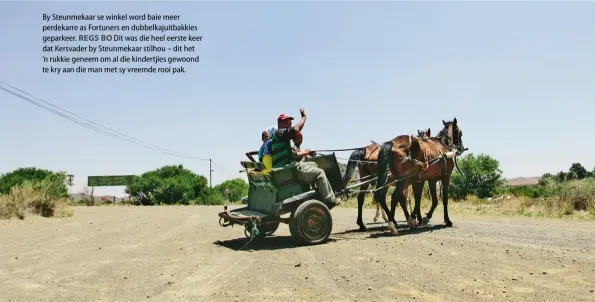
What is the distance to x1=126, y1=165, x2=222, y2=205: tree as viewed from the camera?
49438mm

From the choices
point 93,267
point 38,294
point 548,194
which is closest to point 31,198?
point 93,267

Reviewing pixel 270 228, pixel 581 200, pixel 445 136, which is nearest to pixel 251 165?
pixel 270 228

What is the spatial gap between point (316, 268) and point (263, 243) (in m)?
2.99

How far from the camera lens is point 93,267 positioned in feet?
21.8

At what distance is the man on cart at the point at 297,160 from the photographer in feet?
27.3

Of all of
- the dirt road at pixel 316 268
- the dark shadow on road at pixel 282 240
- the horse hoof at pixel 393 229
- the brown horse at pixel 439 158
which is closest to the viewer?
the dirt road at pixel 316 268

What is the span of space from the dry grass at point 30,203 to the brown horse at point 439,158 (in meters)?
14.0

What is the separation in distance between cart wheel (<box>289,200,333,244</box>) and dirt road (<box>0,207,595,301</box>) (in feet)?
0.86

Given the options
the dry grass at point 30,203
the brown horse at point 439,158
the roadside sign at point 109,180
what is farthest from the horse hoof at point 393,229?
the roadside sign at point 109,180

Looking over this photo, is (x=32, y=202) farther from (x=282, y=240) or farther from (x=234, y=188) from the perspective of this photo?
(x=234, y=188)

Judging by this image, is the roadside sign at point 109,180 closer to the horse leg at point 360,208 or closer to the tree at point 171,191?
the tree at point 171,191

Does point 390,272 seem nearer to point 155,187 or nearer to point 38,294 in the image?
point 38,294

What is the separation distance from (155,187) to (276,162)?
45.2 meters

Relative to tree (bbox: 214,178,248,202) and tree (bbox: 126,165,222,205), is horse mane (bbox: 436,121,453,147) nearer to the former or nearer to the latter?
tree (bbox: 126,165,222,205)
